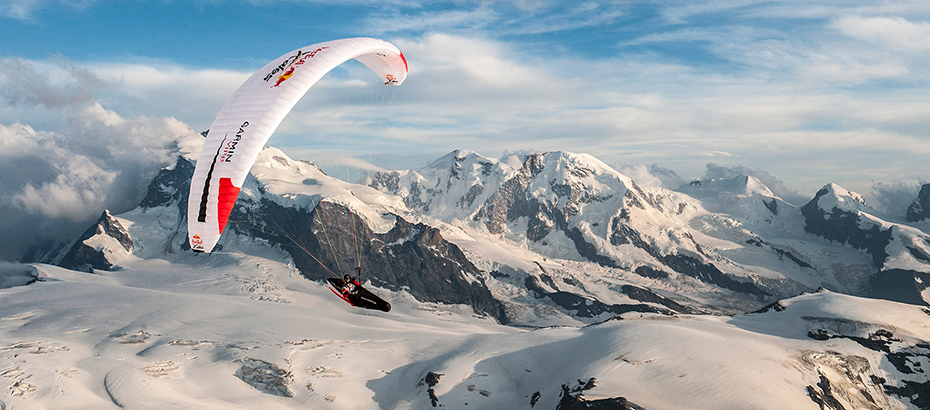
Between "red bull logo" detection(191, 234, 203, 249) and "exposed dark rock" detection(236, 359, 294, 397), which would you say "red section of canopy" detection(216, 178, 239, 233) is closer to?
"red bull logo" detection(191, 234, 203, 249)

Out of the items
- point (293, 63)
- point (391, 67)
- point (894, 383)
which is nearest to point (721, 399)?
point (894, 383)

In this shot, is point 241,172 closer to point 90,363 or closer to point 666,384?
point 666,384

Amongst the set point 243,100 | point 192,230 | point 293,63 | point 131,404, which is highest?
point 293,63

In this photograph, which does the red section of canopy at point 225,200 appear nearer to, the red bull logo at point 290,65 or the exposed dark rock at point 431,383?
the red bull logo at point 290,65

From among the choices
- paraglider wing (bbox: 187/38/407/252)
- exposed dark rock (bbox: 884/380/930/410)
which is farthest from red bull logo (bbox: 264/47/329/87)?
exposed dark rock (bbox: 884/380/930/410)

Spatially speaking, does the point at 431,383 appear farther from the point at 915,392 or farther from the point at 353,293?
the point at 915,392

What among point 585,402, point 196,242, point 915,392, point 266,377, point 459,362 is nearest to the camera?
point 196,242

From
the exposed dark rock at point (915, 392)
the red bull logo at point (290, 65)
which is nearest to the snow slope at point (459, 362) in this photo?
the exposed dark rock at point (915, 392)

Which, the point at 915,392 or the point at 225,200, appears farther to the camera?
the point at 915,392

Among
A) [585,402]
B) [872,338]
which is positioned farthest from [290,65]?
[872,338]
